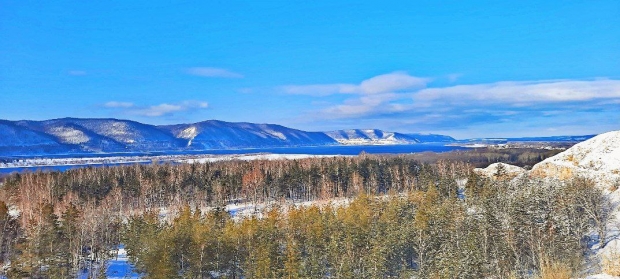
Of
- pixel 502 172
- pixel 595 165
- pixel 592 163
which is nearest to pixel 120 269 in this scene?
pixel 502 172

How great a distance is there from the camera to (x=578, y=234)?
5197 cm

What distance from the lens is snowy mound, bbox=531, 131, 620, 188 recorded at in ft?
267

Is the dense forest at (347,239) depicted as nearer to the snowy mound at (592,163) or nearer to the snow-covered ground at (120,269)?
the snow-covered ground at (120,269)

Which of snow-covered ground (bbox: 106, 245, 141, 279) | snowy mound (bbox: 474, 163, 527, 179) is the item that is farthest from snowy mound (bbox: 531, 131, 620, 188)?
snow-covered ground (bbox: 106, 245, 141, 279)

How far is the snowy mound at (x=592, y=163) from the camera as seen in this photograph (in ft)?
267

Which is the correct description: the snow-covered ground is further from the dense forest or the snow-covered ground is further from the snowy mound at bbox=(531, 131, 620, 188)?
the snowy mound at bbox=(531, 131, 620, 188)

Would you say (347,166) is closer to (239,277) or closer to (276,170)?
(276,170)

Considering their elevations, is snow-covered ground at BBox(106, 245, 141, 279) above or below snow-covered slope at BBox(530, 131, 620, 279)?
below

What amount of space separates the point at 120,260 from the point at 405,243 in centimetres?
3987

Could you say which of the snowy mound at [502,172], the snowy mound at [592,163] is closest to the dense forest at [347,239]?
the snowy mound at [592,163]

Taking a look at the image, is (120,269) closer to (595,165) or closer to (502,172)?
(502,172)

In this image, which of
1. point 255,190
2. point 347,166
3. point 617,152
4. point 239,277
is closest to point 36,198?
point 255,190

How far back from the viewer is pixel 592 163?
298 ft

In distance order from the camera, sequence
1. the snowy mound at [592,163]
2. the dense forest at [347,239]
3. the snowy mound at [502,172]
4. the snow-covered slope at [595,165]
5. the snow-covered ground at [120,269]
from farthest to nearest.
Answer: the snowy mound at [502,172], the snowy mound at [592,163], the snow-covered slope at [595,165], the snow-covered ground at [120,269], the dense forest at [347,239]
